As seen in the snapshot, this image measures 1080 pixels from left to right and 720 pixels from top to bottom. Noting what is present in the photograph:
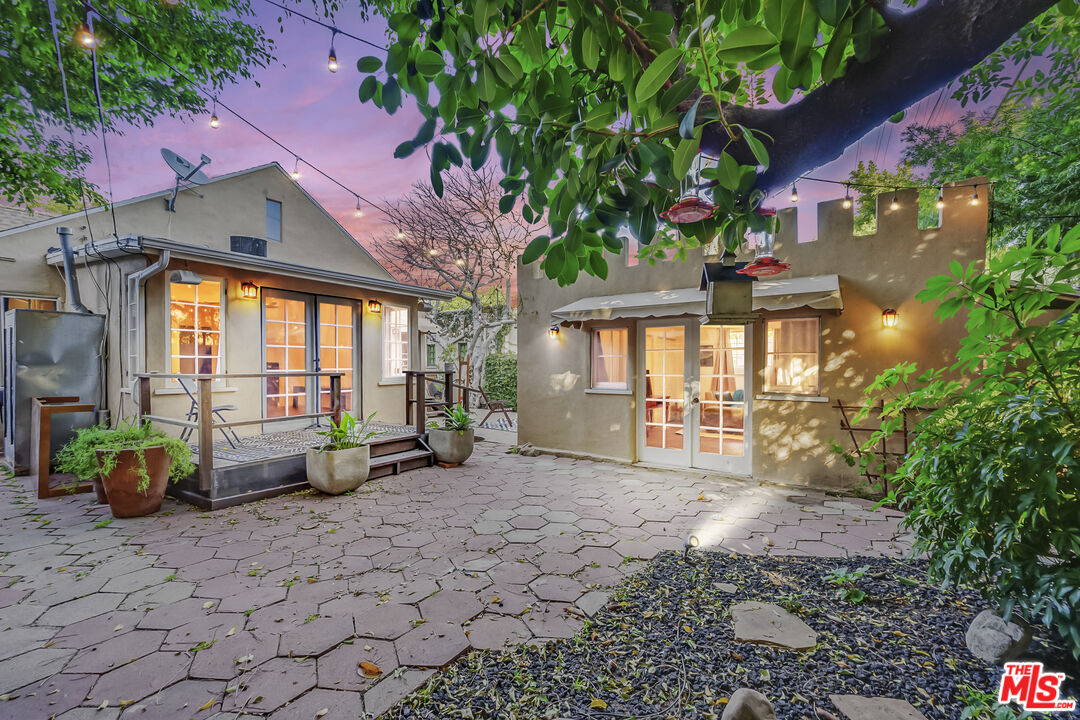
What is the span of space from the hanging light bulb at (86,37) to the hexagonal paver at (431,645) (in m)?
6.23

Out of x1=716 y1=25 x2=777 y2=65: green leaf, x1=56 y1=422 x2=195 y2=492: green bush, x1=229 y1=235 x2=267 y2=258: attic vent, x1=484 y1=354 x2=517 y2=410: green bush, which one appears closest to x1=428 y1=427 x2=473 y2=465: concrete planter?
x1=56 y1=422 x2=195 y2=492: green bush

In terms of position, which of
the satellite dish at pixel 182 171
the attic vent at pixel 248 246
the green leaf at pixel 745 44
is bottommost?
the green leaf at pixel 745 44

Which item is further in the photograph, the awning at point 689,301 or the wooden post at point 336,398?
the wooden post at point 336,398

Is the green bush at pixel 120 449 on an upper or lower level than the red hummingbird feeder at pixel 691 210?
lower

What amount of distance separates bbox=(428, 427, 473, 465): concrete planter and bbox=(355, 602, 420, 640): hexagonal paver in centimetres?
369

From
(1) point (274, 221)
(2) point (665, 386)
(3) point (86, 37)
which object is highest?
(3) point (86, 37)

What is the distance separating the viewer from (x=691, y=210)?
4.65ft

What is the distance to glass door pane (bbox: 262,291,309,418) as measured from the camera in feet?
22.5

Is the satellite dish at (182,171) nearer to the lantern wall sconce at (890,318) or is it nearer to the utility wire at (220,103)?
the utility wire at (220,103)

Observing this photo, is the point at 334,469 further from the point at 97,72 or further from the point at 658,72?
the point at 97,72

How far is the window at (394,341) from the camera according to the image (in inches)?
332

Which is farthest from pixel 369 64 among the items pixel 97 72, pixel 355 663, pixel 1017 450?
pixel 97 72

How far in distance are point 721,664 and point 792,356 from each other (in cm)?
449

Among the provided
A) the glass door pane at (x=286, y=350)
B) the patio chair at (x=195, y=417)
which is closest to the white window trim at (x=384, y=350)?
the glass door pane at (x=286, y=350)
